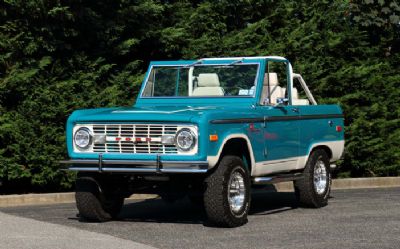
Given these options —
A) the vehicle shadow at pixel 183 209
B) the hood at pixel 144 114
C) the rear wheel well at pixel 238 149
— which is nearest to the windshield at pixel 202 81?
the hood at pixel 144 114

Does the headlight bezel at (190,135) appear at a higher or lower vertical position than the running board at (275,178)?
higher

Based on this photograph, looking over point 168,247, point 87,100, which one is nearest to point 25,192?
point 87,100

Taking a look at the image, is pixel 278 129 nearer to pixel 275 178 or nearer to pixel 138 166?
pixel 275 178

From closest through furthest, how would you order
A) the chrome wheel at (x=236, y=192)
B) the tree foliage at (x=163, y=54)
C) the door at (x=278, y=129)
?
the chrome wheel at (x=236, y=192), the door at (x=278, y=129), the tree foliage at (x=163, y=54)

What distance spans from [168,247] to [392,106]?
11412mm

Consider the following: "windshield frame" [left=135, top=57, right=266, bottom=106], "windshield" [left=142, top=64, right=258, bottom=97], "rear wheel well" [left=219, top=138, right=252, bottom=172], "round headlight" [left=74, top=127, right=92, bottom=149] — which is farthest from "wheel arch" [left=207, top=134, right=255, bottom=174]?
"round headlight" [left=74, top=127, right=92, bottom=149]

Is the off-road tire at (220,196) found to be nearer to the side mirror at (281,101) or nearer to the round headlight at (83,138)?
the round headlight at (83,138)

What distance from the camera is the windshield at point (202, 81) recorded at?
13.7 metres

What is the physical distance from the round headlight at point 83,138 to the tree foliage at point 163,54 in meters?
3.56

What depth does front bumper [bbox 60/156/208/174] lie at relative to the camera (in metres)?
11.4

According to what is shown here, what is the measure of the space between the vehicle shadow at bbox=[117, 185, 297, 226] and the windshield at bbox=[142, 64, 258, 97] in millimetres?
1706

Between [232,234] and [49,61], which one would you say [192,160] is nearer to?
[232,234]

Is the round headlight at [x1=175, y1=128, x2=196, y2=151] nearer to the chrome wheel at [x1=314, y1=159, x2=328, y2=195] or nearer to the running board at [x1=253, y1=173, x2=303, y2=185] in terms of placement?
the running board at [x1=253, y1=173, x2=303, y2=185]

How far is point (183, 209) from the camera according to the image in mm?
14711
